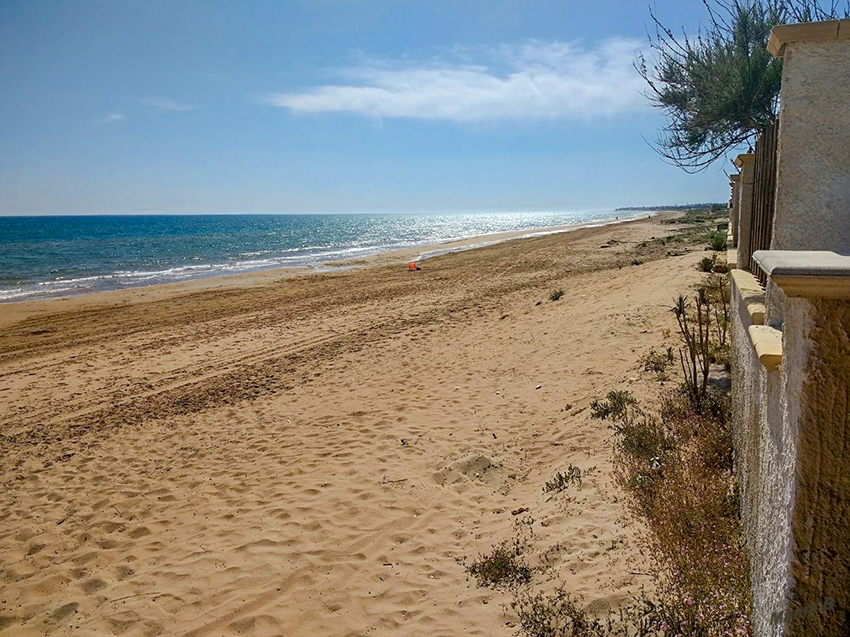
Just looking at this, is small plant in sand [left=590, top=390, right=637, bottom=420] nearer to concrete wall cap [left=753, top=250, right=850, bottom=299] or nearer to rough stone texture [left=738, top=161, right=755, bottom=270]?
rough stone texture [left=738, top=161, right=755, bottom=270]

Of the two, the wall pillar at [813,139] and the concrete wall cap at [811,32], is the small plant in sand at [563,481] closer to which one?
the wall pillar at [813,139]

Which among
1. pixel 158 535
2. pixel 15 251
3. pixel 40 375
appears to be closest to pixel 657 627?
pixel 158 535

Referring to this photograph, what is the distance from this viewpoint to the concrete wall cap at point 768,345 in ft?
6.19

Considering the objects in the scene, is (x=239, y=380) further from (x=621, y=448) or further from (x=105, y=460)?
(x=621, y=448)

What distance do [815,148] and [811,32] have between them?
49 centimetres

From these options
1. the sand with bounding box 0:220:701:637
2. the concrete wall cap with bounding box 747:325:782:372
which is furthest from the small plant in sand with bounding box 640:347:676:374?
the concrete wall cap with bounding box 747:325:782:372

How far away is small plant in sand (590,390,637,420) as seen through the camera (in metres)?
5.49

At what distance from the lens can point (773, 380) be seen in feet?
6.47

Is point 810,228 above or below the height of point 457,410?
above

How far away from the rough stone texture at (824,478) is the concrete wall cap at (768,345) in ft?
1.13

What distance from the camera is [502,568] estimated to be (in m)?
3.66

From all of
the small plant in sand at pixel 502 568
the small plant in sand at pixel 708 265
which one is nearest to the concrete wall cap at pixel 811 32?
the small plant in sand at pixel 502 568

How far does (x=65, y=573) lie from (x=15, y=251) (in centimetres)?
4994

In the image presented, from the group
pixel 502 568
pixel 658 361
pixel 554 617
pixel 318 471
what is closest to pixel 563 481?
pixel 502 568
